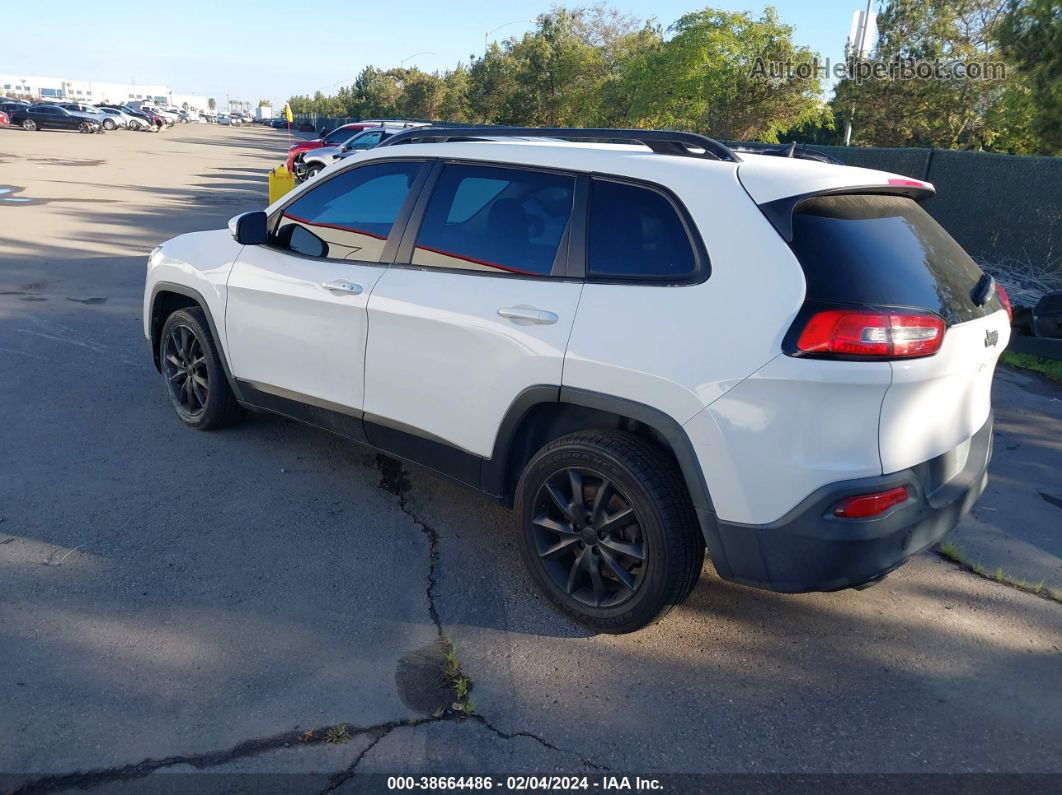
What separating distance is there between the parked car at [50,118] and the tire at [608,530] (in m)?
57.7

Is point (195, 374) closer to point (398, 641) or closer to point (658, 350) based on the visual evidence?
point (398, 641)

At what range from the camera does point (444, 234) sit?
3.84m

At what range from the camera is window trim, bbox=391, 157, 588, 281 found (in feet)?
11.0

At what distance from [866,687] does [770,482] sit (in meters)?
0.98

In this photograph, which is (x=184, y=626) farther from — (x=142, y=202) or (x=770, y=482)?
(x=142, y=202)

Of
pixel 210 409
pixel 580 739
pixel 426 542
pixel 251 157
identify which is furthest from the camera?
pixel 251 157

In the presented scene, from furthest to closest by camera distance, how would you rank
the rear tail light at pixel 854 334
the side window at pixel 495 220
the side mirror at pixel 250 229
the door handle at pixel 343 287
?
the side mirror at pixel 250 229
the door handle at pixel 343 287
the side window at pixel 495 220
the rear tail light at pixel 854 334

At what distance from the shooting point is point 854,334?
270 centimetres

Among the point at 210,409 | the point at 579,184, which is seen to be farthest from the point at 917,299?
the point at 210,409

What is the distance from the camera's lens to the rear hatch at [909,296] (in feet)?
9.13

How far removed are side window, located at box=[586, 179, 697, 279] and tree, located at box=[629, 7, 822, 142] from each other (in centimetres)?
1779

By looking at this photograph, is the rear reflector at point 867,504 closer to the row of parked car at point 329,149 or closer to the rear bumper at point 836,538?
the rear bumper at point 836,538

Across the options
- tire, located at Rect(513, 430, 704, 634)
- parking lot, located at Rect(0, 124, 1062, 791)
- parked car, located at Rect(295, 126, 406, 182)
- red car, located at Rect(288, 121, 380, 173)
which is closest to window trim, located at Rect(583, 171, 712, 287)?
tire, located at Rect(513, 430, 704, 634)

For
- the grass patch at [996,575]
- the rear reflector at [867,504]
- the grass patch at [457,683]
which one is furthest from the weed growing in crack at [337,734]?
the grass patch at [996,575]
